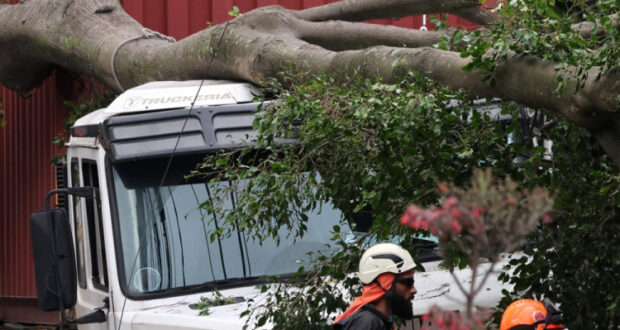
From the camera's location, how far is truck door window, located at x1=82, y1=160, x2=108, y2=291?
6309 mm

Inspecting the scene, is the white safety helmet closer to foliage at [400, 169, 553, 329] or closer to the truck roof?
foliage at [400, 169, 553, 329]

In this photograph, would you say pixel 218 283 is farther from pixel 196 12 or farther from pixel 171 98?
pixel 196 12

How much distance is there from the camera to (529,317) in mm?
3109

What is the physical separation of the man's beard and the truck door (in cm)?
230

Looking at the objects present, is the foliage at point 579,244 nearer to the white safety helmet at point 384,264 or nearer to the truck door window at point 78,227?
the white safety helmet at point 384,264

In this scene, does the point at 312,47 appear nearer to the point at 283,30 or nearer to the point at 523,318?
the point at 283,30

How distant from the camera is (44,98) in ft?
37.6

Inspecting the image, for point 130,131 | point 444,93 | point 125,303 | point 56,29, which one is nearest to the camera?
point 444,93

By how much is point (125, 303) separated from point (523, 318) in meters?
3.22

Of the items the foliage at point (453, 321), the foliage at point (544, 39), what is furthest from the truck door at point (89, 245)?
the foliage at point (453, 321)

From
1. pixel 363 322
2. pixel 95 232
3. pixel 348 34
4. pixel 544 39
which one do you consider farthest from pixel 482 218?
pixel 348 34

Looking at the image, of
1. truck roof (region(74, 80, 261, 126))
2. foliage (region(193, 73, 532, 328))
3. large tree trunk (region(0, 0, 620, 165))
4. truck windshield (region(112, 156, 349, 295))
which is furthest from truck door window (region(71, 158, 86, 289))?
foliage (region(193, 73, 532, 328))

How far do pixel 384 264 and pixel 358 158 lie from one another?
0.79 meters

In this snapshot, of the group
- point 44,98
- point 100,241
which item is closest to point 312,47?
point 100,241
